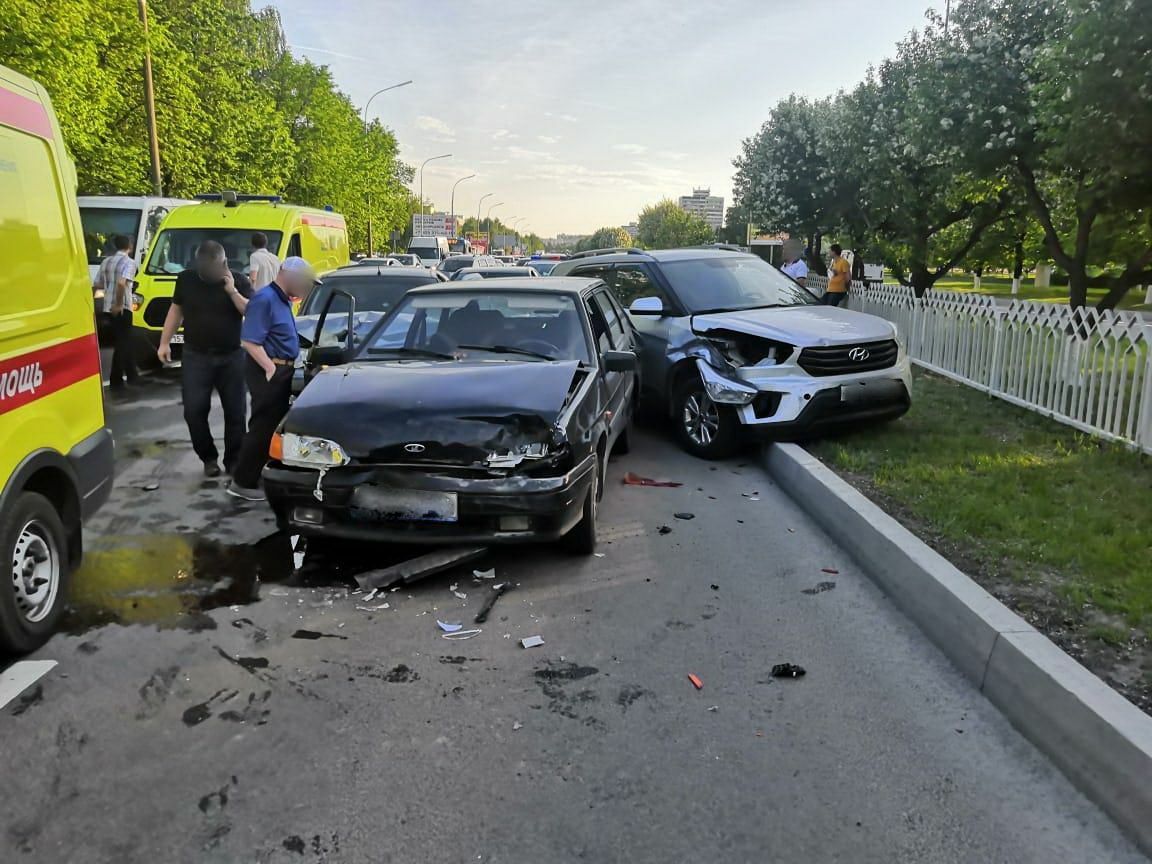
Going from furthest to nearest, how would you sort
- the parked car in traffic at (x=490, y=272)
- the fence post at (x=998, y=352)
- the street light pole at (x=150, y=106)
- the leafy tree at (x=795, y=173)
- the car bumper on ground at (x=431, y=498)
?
the leafy tree at (x=795, y=173) → the street light pole at (x=150, y=106) → the parked car in traffic at (x=490, y=272) → the fence post at (x=998, y=352) → the car bumper on ground at (x=431, y=498)

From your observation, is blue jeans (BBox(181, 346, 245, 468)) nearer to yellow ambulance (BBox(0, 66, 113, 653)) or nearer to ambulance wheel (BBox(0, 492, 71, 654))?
yellow ambulance (BBox(0, 66, 113, 653))

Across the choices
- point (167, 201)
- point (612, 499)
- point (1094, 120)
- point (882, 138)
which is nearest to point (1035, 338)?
point (1094, 120)

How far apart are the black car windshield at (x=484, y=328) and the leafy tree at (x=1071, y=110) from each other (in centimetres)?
593

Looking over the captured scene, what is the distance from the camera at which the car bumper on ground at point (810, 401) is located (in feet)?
24.8

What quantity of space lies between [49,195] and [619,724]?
3633 mm

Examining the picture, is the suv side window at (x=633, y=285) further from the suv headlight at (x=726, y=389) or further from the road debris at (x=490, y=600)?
the road debris at (x=490, y=600)

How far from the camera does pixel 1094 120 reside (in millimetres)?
9016

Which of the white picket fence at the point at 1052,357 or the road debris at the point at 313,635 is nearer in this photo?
the road debris at the point at 313,635

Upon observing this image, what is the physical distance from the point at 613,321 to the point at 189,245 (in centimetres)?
907

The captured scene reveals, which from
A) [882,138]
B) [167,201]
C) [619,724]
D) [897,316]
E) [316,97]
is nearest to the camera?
[619,724]

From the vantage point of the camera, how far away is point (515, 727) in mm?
3484

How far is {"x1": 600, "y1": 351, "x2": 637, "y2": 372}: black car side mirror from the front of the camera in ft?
20.1

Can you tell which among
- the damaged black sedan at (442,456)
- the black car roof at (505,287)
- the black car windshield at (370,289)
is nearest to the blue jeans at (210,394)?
the black car roof at (505,287)

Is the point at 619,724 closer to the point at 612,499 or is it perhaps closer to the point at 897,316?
the point at 612,499
